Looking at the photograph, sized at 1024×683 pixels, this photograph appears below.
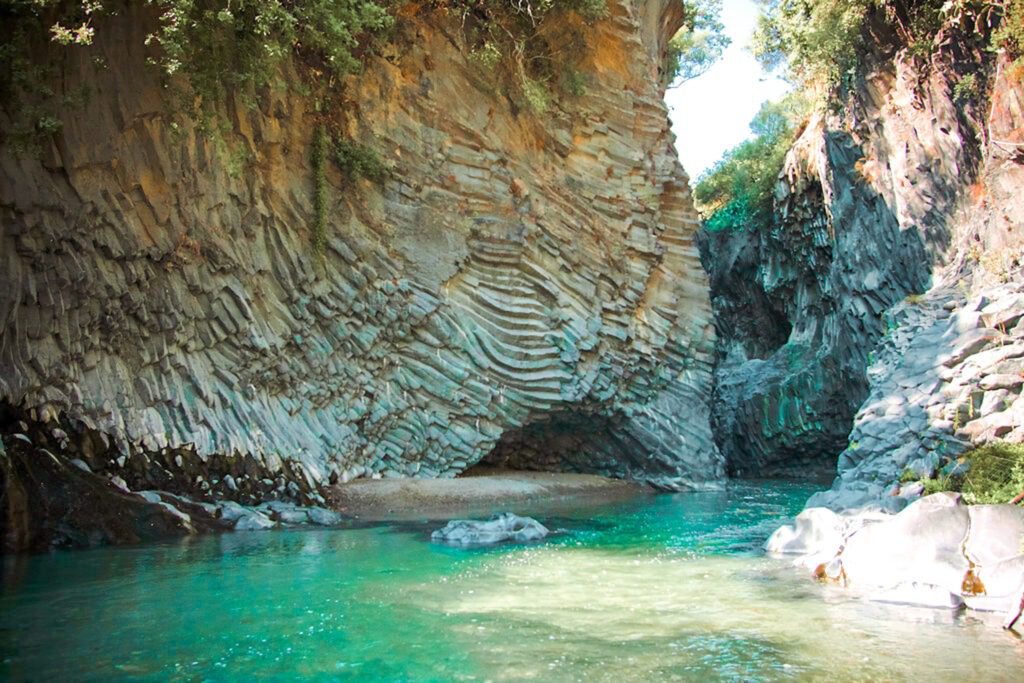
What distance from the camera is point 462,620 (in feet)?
23.1

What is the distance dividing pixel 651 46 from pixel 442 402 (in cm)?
1189

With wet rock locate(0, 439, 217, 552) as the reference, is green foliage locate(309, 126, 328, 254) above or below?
above

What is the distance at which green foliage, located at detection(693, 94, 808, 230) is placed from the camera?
30719 mm

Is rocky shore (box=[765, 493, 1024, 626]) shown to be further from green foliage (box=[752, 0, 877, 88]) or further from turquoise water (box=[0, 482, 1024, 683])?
green foliage (box=[752, 0, 877, 88])

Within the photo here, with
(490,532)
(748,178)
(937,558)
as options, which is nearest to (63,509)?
(490,532)

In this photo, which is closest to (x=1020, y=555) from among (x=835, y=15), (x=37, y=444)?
(x=37, y=444)

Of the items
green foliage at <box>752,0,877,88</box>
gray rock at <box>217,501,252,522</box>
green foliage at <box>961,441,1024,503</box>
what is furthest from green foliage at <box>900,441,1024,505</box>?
green foliage at <box>752,0,877,88</box>

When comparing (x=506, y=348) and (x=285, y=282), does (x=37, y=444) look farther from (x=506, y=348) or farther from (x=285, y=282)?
(x=506, y=348)

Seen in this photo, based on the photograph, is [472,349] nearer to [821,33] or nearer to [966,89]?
[966,89]

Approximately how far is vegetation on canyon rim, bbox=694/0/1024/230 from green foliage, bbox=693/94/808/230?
0.04 metres

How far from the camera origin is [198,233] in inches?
575

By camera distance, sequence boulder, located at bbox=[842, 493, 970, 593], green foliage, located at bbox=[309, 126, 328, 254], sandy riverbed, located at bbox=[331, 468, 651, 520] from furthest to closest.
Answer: green foliage, located at bbox=[309, 126, 328, 254], sandy riverbed, located at bbox=[331, 468, 651, 520], boulder, located at bbox=[842, 493, 970, 593]

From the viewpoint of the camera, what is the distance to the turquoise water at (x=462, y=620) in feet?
18.6

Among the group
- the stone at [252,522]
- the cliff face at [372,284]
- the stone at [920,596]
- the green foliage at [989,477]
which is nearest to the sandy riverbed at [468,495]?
the cliff face at [372,284]
